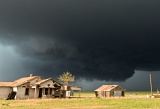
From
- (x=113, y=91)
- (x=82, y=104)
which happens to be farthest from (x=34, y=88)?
(x=113, y=91)

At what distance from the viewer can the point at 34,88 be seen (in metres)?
63.9

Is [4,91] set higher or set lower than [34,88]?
lower

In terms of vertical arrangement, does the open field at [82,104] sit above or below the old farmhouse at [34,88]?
below

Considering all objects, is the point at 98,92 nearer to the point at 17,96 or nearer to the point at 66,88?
the point at 66,88

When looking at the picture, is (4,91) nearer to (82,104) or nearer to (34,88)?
(34,88)

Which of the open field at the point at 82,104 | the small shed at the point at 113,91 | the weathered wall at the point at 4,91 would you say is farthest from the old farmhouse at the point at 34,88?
the small shed at the point at 113,91

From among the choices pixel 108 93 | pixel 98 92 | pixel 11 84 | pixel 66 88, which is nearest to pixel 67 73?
pixel 98 92

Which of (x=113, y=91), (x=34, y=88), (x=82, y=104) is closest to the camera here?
(x=82, y=104)

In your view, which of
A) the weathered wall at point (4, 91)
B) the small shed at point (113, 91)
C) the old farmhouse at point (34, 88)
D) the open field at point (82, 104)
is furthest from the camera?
the small shed at point (113, 91)

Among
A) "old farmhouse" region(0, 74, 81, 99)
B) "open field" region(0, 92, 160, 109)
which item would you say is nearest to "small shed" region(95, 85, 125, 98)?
"old farmhouse" region(0, 74, 81, 99)

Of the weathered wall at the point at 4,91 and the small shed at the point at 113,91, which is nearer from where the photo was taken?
the weathered wall at the point at 4,91

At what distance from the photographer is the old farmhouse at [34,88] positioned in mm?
61188

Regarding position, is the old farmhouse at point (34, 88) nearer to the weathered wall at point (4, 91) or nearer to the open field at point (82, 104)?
the weathered wall at point (4, 91)

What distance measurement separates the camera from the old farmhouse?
61.2m
